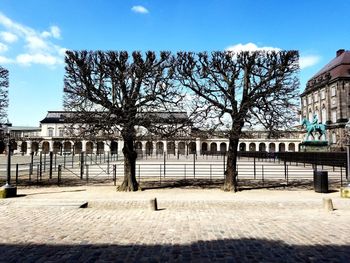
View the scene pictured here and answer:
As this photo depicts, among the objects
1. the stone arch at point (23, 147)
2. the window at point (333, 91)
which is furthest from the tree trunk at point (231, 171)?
the stone arch at point (23, 147)

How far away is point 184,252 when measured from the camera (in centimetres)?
701

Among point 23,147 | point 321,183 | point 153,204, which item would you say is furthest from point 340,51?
point 23,147

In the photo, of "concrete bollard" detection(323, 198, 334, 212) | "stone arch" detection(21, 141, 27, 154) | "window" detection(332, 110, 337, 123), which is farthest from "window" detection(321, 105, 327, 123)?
"concrete bollard" detection(323, 198, 334, 212)

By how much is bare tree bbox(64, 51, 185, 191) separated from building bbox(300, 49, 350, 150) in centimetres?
5121

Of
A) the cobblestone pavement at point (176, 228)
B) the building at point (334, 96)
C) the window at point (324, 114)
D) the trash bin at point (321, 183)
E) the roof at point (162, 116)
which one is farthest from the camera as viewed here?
the window at point (324, 114)

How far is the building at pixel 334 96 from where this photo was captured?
2724 inches

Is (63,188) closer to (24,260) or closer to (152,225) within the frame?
(152,225)

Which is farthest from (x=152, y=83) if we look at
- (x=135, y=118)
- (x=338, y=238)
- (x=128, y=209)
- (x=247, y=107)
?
(x=338, y=238)

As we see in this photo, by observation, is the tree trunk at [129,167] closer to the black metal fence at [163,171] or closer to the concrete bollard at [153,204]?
the black metal fence at [163,171]

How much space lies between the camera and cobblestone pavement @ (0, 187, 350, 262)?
684cm

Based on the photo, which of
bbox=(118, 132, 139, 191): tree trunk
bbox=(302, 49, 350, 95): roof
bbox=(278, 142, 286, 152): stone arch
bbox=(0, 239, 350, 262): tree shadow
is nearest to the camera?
bbox=(0, 239, 350, 262): tree shadow

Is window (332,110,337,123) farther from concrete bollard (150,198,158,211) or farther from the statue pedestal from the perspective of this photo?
concrete bollard (150,198,158,211)

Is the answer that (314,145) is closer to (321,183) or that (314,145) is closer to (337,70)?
(337,70)

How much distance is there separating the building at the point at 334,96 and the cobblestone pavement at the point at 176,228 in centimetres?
5339
